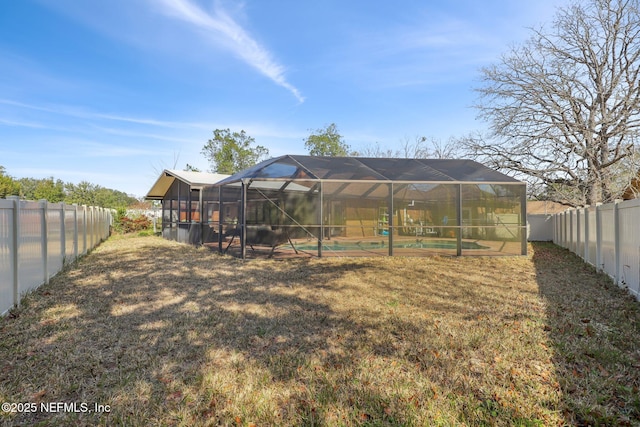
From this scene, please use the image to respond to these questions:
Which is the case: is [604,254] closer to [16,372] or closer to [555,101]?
[16,372]

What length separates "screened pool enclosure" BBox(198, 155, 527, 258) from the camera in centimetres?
1020

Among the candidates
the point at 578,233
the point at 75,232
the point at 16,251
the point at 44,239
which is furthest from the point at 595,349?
the point at 75,232

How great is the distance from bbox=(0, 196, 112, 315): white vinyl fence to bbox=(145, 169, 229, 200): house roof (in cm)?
577

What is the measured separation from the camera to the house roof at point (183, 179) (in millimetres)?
14137

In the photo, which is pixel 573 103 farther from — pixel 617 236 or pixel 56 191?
pixel 56 191

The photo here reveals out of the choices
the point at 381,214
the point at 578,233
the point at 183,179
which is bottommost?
the point at 578,233

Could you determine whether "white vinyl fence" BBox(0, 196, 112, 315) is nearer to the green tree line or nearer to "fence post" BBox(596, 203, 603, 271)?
"fence post" BBox(596, 203, 603, 271)

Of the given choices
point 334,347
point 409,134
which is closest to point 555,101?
point 334,347

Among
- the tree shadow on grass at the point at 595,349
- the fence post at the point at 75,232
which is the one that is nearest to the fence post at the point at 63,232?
the fence post at the point at 75,232

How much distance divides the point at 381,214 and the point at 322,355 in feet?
25.4

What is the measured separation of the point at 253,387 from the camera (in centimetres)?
249

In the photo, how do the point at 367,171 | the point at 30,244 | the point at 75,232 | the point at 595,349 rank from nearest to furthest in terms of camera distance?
the point at 595,349, the point at 30,244, the point at 75,232, the point at 367,171

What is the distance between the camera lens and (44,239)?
5742mm

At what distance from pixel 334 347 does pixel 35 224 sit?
5.18m
